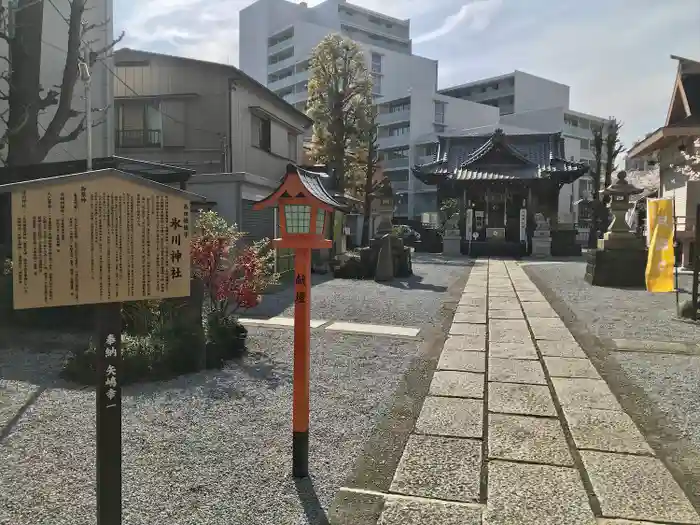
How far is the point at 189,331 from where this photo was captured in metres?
5.84

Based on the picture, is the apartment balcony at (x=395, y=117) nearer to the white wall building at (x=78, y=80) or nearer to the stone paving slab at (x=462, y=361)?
the white wall building at (x=78, y=80)

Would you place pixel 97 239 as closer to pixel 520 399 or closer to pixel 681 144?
pixel 520 399

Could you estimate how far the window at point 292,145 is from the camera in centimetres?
2047

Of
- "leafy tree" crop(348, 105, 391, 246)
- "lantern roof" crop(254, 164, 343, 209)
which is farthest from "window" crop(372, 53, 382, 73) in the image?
"lantern roof" crop(254, 164, 343, 209)

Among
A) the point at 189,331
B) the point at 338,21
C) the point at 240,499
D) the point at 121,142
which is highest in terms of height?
the point at 338,21

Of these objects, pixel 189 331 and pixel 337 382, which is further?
pixel 189 331

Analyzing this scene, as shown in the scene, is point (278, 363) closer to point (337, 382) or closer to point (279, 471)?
point (337, 382)

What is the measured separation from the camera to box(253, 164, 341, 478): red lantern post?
3371mm

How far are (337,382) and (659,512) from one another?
307 cm

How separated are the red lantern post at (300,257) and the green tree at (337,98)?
21.1 m

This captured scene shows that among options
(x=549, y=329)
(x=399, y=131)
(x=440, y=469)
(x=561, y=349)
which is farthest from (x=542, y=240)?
(x=399, y=131)

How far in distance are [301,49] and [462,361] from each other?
210 ft

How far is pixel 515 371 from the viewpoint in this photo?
19.0ft

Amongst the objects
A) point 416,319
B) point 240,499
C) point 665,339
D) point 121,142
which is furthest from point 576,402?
point 121,142
